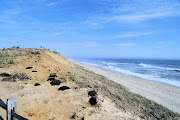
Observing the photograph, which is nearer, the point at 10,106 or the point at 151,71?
the point at 10,106

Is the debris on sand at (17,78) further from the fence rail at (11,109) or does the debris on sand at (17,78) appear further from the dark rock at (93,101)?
the fence rail at (11,109)

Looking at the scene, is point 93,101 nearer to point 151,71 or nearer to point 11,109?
point 11,109

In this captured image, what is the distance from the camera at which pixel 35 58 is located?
24.1m

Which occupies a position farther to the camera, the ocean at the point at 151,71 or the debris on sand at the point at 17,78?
the ocean at the point at 151,71

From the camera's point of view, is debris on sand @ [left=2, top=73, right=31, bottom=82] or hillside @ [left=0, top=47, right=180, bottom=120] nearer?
hillside @ [left=0, top=47, right=180, bottom=120]

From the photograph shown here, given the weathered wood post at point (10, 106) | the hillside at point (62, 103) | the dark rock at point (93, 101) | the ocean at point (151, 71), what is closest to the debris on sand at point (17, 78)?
the hillside at point (62, 103)

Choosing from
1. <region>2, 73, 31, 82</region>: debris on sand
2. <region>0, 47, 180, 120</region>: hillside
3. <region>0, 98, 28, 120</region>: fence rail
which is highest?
<region>0, 98, 28, 120</region>: fence rail

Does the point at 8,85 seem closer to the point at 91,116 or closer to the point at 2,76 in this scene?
the point at 2,76

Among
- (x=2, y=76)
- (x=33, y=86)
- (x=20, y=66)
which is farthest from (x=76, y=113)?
(x=20, y=66)

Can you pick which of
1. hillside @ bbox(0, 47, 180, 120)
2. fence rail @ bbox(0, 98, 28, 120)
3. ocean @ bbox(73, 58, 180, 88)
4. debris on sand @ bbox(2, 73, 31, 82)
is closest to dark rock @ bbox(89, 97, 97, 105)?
hillside @ bbox(0, 47, 180, 120)

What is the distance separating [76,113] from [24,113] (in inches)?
127

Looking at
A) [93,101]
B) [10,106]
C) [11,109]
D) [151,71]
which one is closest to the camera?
[10,106]

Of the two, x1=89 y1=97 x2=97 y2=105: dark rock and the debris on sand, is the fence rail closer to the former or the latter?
x1=89 y1=97 x2=97 y2=105: dark rock

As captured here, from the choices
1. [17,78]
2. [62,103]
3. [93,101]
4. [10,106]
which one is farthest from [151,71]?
[10,106]
